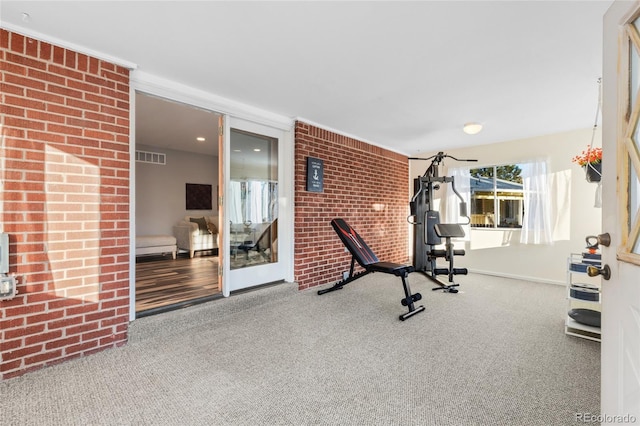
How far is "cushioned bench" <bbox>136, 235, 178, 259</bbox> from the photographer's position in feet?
17.8

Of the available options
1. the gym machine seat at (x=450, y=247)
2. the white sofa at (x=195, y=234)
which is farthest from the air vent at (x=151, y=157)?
the gym machine seat at (x=450, y=247)

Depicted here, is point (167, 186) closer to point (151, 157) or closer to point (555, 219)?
point (151, 157)

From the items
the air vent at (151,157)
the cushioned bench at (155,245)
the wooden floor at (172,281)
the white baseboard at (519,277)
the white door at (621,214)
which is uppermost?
the air vent at (151,157)

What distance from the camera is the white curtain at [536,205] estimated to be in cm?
461

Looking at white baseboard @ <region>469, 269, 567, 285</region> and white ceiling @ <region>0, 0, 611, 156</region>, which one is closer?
white ceiling @ <region>0, 0, 611, 156</region>

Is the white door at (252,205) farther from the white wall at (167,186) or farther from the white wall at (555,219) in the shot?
the white wall at (167,186)

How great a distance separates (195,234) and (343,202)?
3.35 metres

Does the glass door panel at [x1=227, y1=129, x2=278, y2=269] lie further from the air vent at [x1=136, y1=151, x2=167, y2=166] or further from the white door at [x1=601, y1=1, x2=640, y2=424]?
the air vent at [x1=136, y1=151, x2=167, y2=166]

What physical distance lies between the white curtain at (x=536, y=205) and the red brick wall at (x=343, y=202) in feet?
6.88

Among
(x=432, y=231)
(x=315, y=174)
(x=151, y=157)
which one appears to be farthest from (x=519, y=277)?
(x=151, y=157)

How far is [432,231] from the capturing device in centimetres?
477

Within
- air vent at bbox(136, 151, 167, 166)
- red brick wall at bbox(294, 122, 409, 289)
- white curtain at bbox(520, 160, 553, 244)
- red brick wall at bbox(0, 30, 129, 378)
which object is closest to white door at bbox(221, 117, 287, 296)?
red brick wall at bbox(294, 122, 409, 289)

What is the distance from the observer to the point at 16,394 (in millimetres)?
1743

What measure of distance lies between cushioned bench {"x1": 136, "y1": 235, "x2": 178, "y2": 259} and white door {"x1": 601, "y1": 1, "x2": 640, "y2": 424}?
6.13 meters
